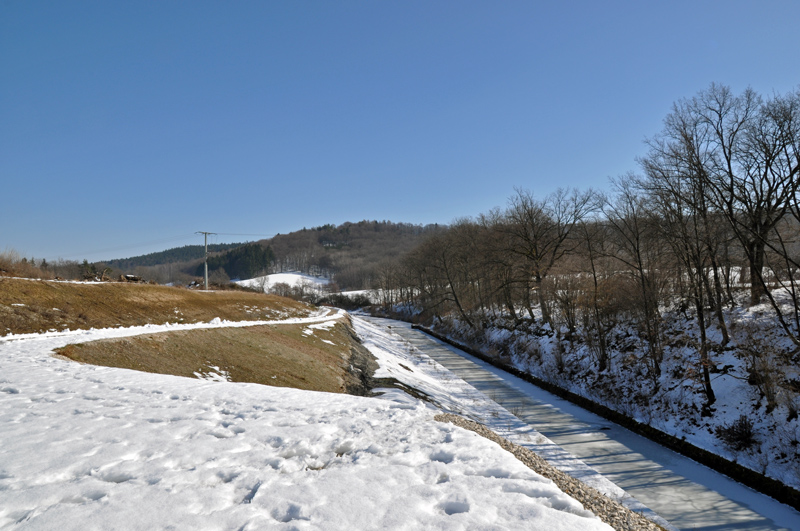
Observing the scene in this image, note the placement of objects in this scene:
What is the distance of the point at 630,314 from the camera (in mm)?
23656

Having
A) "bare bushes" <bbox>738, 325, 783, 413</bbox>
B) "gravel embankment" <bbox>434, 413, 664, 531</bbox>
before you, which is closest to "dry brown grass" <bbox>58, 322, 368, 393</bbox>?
"gravel embankment" <bbox>434, 413, 664, 531</bbox>

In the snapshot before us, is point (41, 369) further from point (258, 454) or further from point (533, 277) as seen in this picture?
point (533, 277)

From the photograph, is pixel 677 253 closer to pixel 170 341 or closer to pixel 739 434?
pixel 739 434

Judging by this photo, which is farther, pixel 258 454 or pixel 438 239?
pixel 438 239

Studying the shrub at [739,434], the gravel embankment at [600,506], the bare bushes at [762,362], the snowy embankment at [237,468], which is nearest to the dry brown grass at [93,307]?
the snowy embankment at [237,468]

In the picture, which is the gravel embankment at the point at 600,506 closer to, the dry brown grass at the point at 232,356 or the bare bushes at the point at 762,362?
the dry brown grass at the point at 232,356

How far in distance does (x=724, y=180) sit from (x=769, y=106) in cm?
320

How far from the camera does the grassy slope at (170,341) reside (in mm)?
13539

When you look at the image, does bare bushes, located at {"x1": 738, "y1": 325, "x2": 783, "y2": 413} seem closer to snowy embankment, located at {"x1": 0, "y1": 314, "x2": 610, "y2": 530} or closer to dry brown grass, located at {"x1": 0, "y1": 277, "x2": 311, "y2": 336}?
snowy embankment, located at {"x1": 0, "y1": 314, "x2": 610, "y2": 530}

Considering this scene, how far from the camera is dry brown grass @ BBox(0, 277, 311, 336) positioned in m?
15.7

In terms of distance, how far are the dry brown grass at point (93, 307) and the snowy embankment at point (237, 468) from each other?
28.4 feet

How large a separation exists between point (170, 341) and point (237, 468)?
12.2 meters

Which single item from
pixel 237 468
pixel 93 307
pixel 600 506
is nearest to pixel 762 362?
pixel 600 506

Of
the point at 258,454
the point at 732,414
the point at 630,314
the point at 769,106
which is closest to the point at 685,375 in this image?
the point at 732,414
